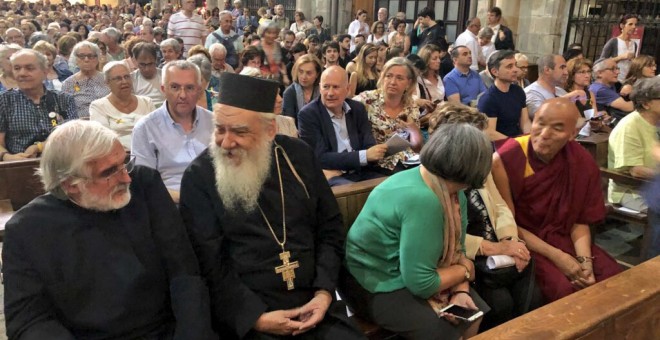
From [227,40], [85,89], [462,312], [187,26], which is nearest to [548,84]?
[462,312]

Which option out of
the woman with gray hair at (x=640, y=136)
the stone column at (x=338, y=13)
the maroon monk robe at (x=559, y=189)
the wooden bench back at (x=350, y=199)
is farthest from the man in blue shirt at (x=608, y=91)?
the stone column at (x=338, y=13)

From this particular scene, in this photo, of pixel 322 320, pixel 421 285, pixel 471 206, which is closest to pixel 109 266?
pixel 322 320

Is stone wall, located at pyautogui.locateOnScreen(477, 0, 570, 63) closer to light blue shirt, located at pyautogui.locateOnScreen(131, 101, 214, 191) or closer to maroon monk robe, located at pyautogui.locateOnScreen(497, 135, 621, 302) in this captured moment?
maroon monk robe, located at pyautogui.locateOnScreen(497, 135, 621, 302)

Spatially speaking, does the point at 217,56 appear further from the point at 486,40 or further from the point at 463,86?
the point at 486,40

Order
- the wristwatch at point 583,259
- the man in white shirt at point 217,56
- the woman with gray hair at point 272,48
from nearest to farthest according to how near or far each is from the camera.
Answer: the wristwatch at point 583,259, the man in white shirt at point 217,56, the woman with gray hair at point 272,48

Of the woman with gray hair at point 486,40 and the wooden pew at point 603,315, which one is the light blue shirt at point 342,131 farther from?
the woman with gray hair at point 486,40

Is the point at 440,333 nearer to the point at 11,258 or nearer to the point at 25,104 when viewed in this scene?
the point at 11,258

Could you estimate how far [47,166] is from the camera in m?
1.83

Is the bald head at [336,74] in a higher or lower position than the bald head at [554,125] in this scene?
higher

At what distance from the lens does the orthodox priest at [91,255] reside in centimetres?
180

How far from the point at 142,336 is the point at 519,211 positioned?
6.84 feet

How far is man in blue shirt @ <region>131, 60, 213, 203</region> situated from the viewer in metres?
3.12

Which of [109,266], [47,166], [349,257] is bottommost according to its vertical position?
[349,257]

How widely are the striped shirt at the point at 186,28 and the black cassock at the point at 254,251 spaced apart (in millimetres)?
6616
